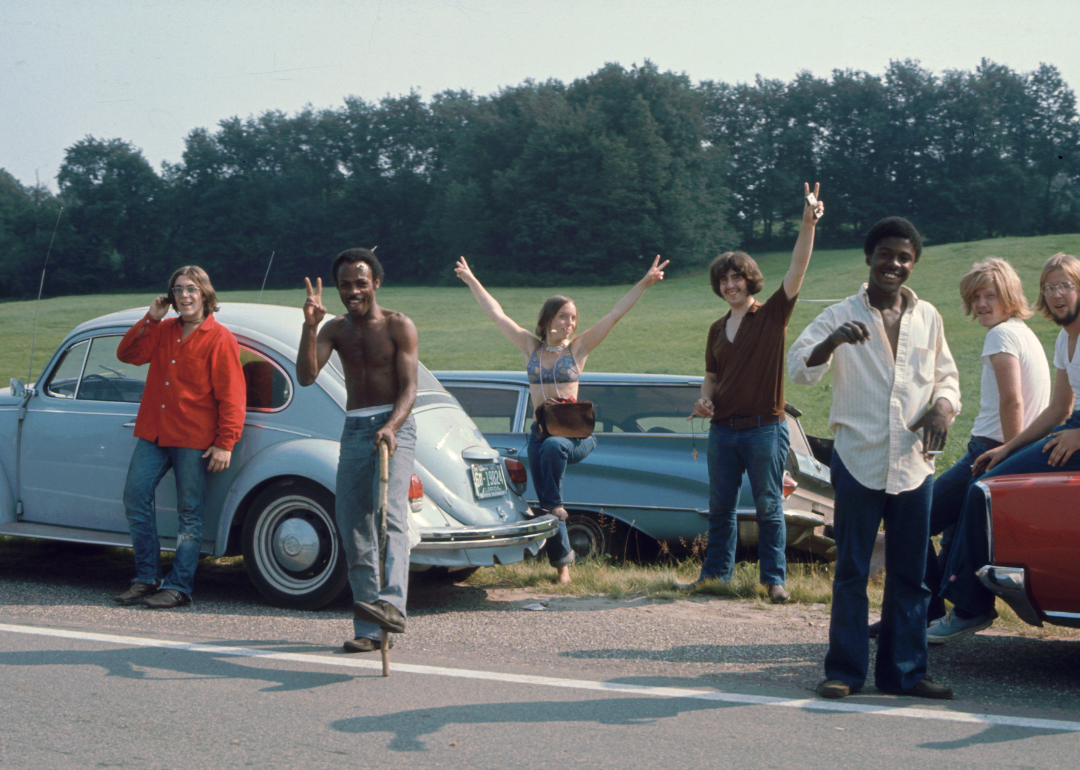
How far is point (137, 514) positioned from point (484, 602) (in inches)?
84.7

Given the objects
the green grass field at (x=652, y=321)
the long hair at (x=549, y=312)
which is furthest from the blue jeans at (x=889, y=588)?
the green grass field at (x=652, y=321)

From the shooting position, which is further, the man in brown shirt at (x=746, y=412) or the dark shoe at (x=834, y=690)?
the man in brown shirt at (x=746, y=412)

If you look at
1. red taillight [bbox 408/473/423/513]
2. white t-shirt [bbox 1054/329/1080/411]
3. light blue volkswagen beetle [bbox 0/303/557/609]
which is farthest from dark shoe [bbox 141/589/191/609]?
white t-shirt [bbox 1054/329/1080/411]

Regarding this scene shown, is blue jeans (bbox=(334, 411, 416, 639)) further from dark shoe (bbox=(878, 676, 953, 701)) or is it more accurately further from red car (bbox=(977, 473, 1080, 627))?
red car (bbox=(977, 473, 1080, 627))

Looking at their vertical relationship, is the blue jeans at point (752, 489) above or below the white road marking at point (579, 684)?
above

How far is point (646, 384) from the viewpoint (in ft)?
25.3

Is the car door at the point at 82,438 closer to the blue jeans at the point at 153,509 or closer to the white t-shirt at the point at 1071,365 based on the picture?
the blue jeans at the point at 153,509

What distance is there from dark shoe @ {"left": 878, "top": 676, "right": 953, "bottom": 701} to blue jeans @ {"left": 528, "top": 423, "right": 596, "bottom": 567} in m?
2.72

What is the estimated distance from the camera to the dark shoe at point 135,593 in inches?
239

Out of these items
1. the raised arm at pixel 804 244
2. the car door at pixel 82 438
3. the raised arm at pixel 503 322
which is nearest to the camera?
the raised arm at pixel 804 244

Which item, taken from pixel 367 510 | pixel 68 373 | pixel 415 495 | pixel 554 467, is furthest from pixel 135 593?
pixel 554 467

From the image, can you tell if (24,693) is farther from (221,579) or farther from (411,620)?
(221,579)

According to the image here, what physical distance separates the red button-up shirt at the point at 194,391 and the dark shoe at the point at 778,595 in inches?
132

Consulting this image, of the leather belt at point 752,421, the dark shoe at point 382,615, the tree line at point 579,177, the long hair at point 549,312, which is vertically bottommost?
the dark shoe at point 382,615
